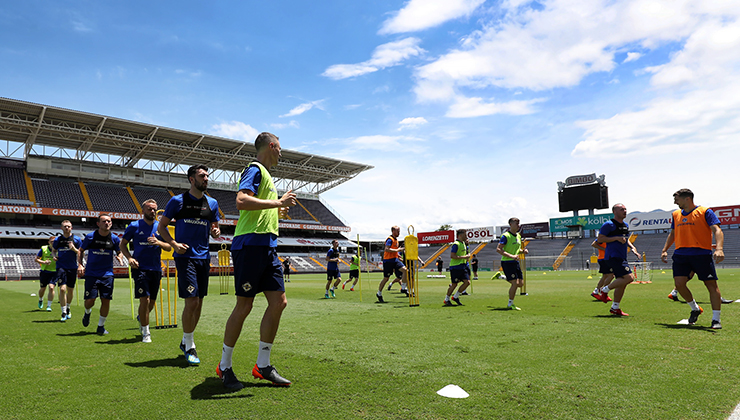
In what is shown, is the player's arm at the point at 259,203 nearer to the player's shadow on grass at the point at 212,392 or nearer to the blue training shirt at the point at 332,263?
the player's shadow on grass at the point at 212,392

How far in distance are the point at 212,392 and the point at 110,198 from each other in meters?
55.6

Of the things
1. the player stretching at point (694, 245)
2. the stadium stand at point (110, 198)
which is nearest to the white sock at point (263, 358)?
the player stretching at point (694, 245)

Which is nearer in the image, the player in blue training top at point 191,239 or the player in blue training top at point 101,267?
the player in blue training top at point 191,239

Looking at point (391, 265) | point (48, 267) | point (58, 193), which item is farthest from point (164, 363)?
point (58, 193)

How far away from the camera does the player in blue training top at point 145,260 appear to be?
6.32m

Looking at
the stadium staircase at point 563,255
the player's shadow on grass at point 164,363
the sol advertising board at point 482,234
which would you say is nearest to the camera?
the player's shadow on grass at point 164,363

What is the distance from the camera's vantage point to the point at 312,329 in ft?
23.3

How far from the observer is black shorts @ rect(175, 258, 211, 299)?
498cm

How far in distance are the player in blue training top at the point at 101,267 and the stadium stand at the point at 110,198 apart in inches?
1884

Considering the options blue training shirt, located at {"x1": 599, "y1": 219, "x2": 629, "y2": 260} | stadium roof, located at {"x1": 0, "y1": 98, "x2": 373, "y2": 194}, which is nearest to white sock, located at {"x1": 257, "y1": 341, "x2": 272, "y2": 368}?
blue training shirt, located at {"x1": 599, "y1": 219, "x2": 629, "y2": 260}

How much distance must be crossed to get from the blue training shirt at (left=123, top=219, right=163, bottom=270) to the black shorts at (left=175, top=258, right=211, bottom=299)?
1.66 m

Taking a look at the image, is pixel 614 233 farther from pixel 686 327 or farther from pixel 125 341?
pixel 125 341

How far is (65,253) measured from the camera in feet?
31.1

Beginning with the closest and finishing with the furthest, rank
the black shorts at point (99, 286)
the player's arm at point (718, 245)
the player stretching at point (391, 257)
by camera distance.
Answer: the player's arm at point (718, 245)
the black shorts at point (99, 286)
the player stretching at point (391, 257)
